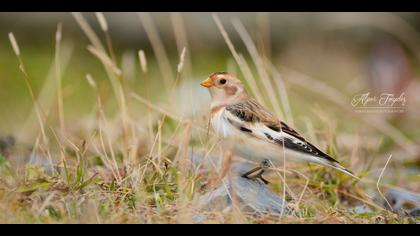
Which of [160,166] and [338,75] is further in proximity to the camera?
[338,75]

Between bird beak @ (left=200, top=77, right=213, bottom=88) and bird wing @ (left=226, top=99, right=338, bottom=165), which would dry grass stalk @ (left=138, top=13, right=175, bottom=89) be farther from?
bird wing @ (left=226, top=99, right=338, bottom=165)

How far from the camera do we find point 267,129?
471cm

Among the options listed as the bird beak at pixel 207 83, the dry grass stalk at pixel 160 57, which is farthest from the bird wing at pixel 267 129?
the dry grass stalk at pixel 160 57

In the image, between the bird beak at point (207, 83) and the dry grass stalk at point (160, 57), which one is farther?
the dry grass stalk at point (160, 57)

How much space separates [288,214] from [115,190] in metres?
0.94

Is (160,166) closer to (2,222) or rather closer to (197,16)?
(2,222)

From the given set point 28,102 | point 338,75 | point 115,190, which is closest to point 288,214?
point 115,190

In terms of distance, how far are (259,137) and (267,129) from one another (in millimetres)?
80

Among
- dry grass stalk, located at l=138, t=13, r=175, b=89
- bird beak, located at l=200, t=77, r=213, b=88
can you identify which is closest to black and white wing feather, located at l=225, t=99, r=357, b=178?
bird beak, located at l=200, t=77, r=213, b=88

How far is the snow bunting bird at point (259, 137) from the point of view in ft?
15.1

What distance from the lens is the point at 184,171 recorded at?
4340 millimetres

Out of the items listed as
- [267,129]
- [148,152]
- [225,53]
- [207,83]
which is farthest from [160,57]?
[267,129]

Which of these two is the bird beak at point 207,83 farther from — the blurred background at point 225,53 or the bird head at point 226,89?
the blurred background at point 225,53

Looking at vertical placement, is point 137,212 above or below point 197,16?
below
